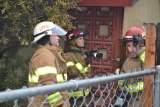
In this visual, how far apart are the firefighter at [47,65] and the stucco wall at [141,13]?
2.59 metres

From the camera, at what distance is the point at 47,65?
145 inches

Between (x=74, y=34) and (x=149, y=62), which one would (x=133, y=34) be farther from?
(x=149, y=62)

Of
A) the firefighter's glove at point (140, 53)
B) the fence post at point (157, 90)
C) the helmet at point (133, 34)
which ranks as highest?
the helmet at point (133, 34)

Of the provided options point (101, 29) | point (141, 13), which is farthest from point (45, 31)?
point (141, 13)

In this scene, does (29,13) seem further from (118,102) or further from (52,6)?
(118,102)

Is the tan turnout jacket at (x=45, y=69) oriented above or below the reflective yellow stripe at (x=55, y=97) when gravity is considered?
above

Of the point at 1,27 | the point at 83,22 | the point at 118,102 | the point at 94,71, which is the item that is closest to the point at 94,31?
the point at 83,22

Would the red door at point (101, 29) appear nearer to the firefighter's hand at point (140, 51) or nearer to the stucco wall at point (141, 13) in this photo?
the stucco wall at point (141, 13)

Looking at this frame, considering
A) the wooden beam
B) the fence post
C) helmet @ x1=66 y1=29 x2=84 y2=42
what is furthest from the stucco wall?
the fence post

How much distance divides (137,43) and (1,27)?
185 centimetres

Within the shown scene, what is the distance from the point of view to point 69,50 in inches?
221

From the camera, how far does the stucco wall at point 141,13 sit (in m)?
A: 6.53

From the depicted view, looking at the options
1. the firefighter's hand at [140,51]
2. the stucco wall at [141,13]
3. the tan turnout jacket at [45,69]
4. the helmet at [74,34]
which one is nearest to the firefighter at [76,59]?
the helmet at [74,34]

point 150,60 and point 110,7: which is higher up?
point 110,7
